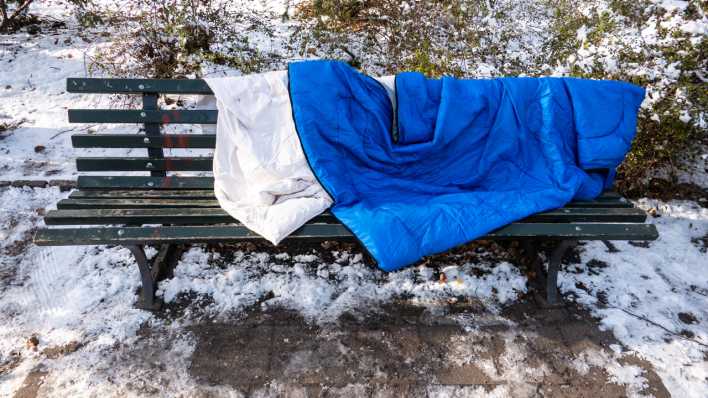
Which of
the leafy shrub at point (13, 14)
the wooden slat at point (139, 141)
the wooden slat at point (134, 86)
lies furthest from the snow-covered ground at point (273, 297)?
the leafy shrub at point (13, 14)

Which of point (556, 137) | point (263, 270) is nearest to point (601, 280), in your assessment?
point (556, 137)

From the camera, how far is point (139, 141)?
2.87 metres

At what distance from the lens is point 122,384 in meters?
2.28

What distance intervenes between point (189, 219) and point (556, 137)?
87.3 inches

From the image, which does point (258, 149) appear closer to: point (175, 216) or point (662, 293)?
point (175, 216)

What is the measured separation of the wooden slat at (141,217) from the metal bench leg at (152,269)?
0.16 meters

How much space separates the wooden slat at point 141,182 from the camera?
2.84m

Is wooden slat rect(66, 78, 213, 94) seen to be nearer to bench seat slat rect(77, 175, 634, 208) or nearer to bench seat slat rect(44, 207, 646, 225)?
bench seat slat rect(77, 175, 634, 208)

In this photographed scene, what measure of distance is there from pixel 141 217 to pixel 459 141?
6.18ft

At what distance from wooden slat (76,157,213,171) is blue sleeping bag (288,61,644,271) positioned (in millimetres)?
724

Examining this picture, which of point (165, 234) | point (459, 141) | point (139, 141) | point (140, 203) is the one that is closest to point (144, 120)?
point (139, 141)

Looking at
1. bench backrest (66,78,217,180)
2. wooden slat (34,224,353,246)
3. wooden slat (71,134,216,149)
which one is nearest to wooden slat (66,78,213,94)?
bench backrest (66,78,217,180)

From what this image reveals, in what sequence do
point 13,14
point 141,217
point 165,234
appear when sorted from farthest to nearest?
point 13,14, point 141,217, point 165,234

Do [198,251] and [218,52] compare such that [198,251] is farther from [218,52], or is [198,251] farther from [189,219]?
[218,52]
